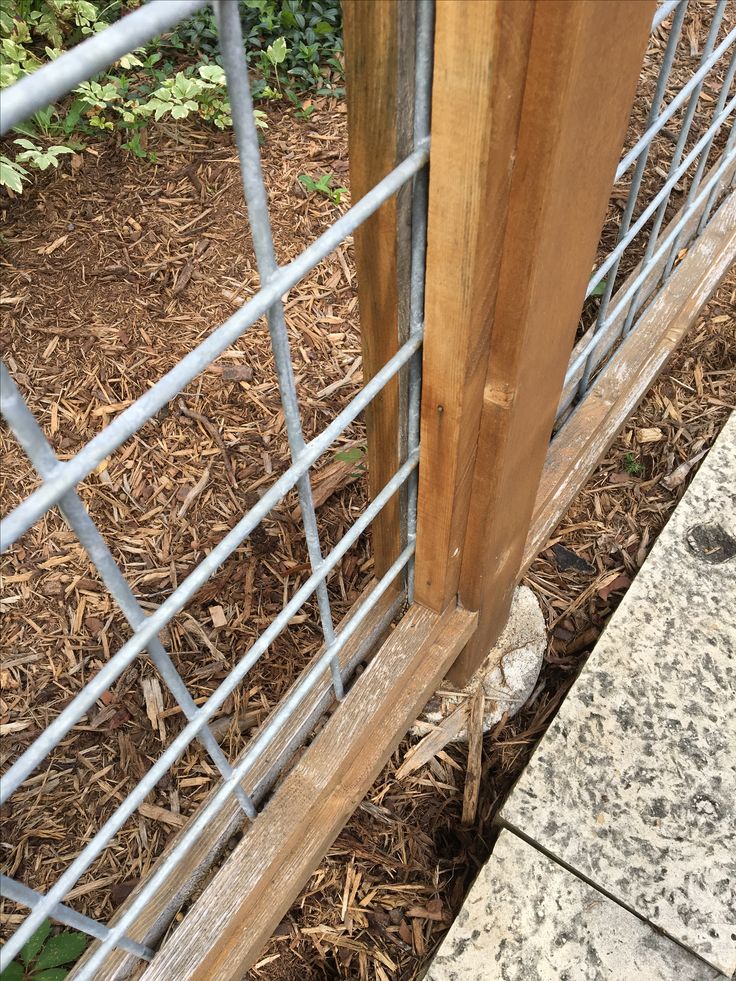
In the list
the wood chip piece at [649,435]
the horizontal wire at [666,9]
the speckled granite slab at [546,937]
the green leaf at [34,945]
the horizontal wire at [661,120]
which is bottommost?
the speckled granite slab at [546,937]

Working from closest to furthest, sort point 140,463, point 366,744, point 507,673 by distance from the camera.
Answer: point 366,744
point 507,673
point 140,463

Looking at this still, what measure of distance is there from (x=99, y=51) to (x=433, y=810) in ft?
5.63

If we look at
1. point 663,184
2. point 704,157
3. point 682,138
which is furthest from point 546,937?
point 663,184

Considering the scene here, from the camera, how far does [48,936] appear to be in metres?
1.52

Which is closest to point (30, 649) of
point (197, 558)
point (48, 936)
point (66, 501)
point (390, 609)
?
point (197, 558)

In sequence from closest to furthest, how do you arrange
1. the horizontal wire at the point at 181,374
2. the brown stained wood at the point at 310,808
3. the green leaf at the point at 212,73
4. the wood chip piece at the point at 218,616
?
1. the horizontal wire at the point at 181,374
2. the brown stained wood at the point at 310,808
3. the wood chip piece at the point at 218,616
4. the green leaf at the point at 212,73

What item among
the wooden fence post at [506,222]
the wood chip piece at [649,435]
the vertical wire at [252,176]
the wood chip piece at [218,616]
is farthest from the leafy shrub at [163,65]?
the vertical wire at [252,176]

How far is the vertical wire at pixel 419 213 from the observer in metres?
0.74

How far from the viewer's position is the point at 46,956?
1.49 m

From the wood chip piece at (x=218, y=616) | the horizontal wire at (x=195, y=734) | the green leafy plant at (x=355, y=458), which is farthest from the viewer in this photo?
the green leafy plant at (x=355, y=458)

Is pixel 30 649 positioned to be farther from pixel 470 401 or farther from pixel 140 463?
pixel 470 401

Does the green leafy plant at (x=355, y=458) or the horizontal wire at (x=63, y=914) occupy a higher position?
the horizontal wire at (x=63, y=914)

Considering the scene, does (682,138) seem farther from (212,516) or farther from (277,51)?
(277,51)

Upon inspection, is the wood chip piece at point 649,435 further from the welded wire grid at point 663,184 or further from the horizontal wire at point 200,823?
the horizontal wire at point 200,823
